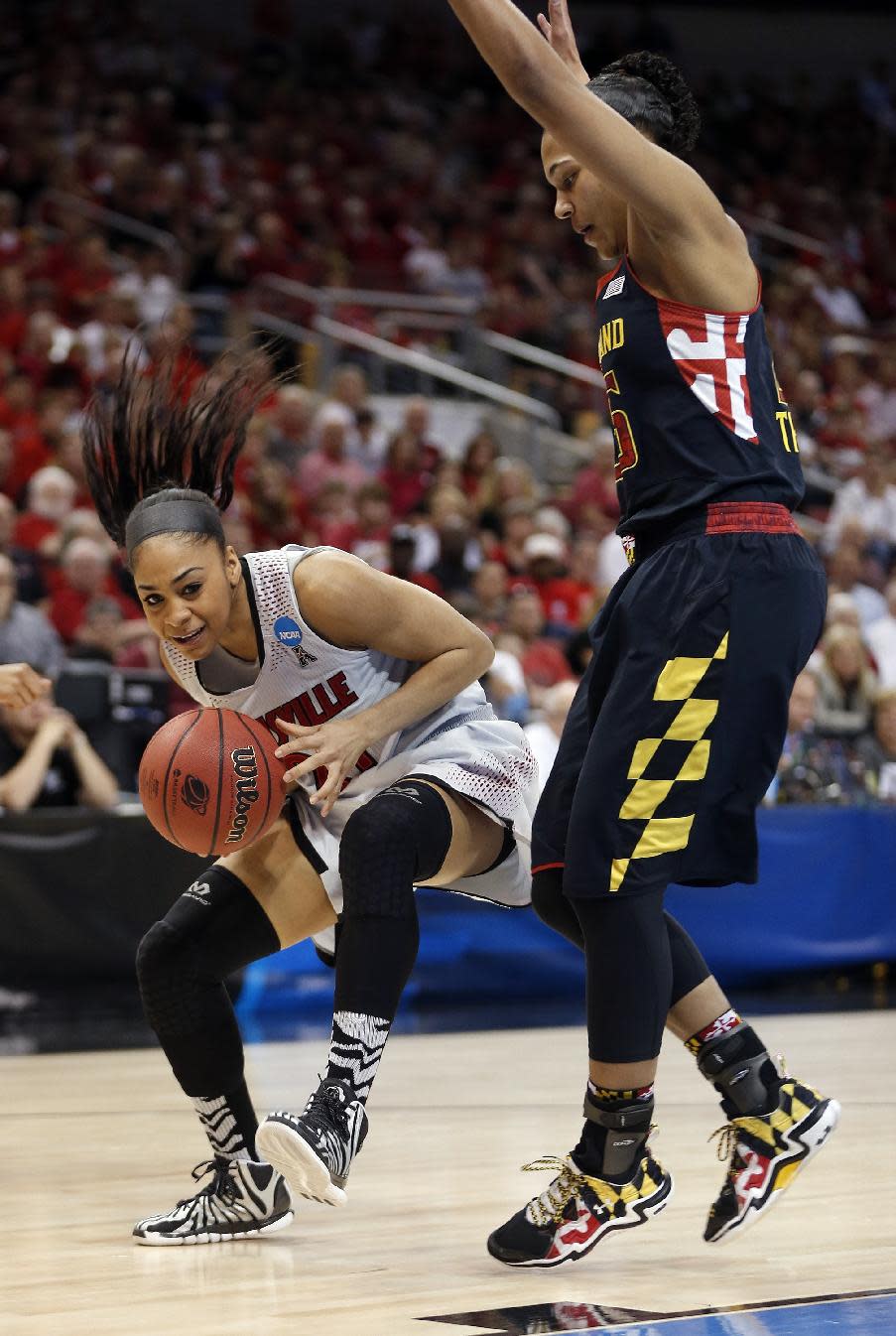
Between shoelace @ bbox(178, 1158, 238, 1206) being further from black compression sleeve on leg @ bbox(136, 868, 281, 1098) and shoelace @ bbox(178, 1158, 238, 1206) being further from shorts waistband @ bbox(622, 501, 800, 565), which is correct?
shorts waistband @ bbox(622, 501, 800, 565)

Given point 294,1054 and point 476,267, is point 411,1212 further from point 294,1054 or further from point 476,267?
point 476,267

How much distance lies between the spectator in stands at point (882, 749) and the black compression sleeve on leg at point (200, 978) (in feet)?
20.0

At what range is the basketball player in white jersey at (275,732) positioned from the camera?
365cm

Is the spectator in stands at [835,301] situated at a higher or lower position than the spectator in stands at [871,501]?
higher

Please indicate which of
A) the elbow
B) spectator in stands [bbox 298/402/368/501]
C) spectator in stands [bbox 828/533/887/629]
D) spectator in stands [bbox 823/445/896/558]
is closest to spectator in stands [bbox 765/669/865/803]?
spectator in stands [bbox 828/533/887/629]

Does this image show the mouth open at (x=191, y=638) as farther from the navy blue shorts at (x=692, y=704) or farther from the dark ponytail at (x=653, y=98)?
the dark ponytail at (x=653, y=98)

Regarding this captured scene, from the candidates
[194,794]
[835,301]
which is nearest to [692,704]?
[194,794]

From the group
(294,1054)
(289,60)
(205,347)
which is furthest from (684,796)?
(289,60)

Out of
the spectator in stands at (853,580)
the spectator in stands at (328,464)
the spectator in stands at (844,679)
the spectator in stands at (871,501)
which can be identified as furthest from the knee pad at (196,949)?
the spectator in stands at (871,501)

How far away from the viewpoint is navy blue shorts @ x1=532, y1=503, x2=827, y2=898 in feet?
10.4

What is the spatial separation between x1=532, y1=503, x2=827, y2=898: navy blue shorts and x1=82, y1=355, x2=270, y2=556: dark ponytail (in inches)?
41.3

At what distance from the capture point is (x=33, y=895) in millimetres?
7699

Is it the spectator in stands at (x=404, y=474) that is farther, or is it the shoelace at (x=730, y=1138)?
the spectator in stands at (x=404, y=474)

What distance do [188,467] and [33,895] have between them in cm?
411
